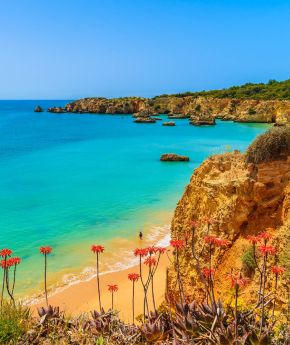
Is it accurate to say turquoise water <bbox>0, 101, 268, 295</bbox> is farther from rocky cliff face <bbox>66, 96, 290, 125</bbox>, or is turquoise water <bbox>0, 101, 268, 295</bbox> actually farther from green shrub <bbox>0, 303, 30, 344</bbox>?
rocky cliff face <bbox>66, 96, 290, 125</bbox>

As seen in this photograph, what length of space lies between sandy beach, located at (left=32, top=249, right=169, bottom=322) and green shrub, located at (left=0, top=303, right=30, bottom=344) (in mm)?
5464

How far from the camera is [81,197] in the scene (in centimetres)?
2661

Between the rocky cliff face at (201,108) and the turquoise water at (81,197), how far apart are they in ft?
105

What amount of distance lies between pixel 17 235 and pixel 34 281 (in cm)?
576

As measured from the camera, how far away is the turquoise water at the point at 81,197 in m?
16.8

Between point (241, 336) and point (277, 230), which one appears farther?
point (277, 230)

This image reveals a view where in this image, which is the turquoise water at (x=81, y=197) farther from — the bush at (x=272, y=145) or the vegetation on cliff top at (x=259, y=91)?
the vegetation on cliff top at (x=259, y=91)

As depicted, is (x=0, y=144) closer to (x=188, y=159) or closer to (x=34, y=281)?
(x=188, y=159)

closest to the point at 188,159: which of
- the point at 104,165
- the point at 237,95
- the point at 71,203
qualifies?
the point at 104,165

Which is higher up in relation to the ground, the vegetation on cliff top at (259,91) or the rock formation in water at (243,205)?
the vegetation on cliff top at (259,91)

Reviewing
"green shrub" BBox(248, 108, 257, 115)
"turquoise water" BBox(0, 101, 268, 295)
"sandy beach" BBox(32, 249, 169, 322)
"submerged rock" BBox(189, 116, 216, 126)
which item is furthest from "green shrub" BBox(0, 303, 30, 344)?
"green shrub" BBox(248, 108, 257, 115)

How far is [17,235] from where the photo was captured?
1905 centimetres

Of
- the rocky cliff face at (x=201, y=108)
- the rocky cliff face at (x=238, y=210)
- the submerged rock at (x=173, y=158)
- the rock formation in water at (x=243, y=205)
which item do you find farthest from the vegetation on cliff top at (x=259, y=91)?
the rocky cliff face at (x=238, y=210)

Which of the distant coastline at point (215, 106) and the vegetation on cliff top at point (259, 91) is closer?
the distant coastline at point (215, 106)
